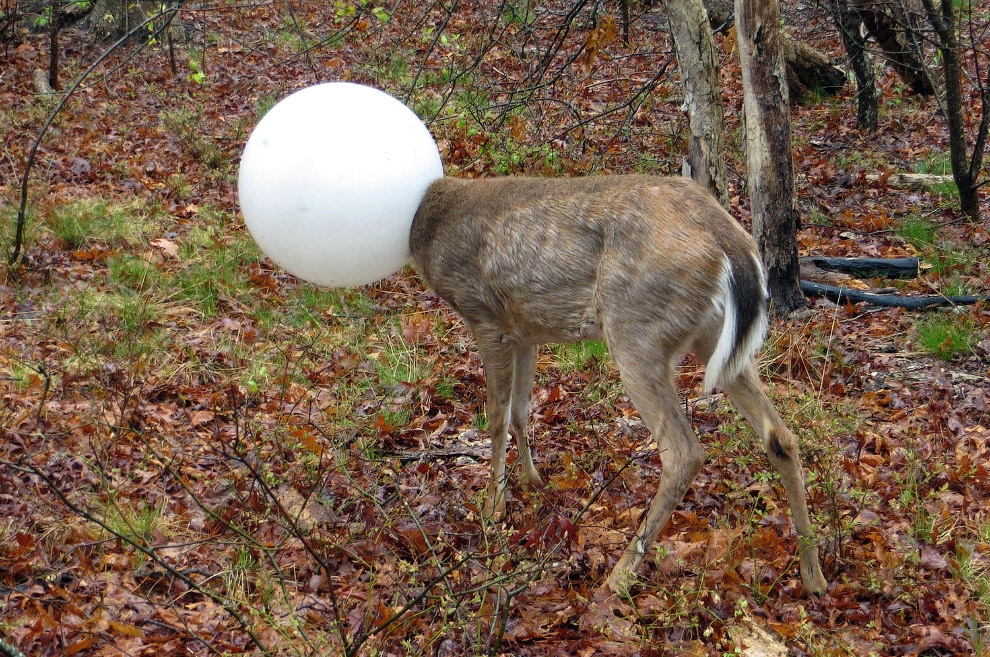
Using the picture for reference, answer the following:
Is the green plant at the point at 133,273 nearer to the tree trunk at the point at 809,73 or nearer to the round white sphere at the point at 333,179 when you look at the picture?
the round white sphere at the point at 333,179

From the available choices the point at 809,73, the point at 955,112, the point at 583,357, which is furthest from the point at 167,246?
the point at 809,73

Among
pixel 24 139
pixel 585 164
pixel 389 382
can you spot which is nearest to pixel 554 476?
pixel 389 382

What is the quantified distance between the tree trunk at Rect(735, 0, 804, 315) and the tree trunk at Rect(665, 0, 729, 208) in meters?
0.19

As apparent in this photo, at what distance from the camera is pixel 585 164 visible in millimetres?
8508

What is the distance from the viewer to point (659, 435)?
3.82 meters

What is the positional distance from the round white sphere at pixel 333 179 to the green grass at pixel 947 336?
11.2 ft

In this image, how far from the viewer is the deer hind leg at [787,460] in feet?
12.4

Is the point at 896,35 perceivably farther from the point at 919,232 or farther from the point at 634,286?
the point at 634,286

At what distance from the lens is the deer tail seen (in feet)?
12.0

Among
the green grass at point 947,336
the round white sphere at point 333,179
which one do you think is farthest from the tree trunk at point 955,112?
the round white sphere at point 333,179

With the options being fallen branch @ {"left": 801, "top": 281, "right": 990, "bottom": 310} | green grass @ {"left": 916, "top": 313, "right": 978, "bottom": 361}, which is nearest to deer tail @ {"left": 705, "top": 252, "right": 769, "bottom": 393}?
green grass @ {"left": 916, "top": 313, "right": 978, "bottom": 361}

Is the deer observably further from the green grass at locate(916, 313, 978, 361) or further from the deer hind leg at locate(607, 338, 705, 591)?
the green grass at locate(916, 313, 978, 361)

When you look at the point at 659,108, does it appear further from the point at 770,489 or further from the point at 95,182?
the point at 770,489

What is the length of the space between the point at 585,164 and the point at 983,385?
421cm
